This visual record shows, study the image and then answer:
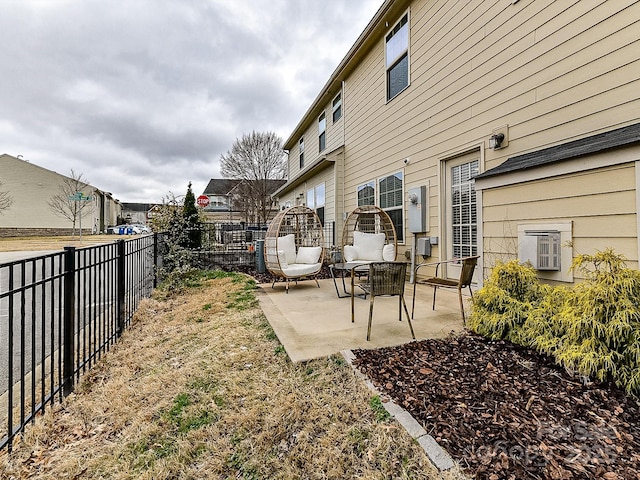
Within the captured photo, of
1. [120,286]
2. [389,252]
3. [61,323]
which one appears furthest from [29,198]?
[389,252]

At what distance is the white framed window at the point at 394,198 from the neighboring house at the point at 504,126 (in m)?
0.02

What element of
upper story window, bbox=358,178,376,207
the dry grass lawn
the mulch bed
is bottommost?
the dry grass lawn

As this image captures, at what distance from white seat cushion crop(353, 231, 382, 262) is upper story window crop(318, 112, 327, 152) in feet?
19.3

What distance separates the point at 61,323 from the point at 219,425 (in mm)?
1964

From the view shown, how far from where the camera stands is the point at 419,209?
229 inches

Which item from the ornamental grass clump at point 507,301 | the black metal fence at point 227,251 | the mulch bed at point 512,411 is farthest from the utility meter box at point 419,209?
the black metal fence at point 227,251

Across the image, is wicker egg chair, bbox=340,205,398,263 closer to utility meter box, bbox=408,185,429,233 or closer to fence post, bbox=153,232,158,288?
utility meter box, bbox=408,185,429,233

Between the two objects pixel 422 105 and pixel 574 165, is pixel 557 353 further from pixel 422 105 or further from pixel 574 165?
pixel 422 105

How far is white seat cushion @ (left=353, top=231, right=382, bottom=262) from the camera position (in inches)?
246

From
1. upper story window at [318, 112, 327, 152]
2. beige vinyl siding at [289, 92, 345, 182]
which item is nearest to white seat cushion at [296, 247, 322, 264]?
beige vinyl siding at [289, 92, 345, 182]

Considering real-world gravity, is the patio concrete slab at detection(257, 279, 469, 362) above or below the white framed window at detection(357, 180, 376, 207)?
below

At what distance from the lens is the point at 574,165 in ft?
8.82

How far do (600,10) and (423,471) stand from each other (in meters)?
4.43

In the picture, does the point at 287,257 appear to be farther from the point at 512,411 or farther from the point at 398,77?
the point at 512,411
